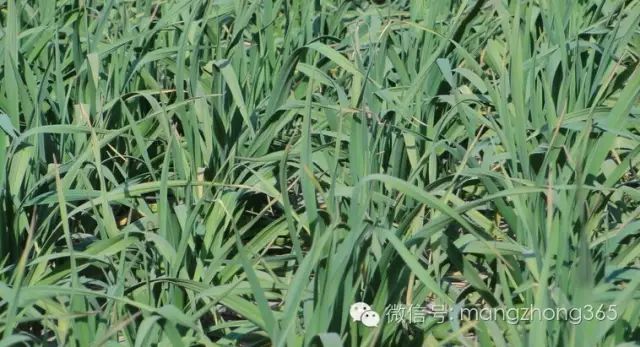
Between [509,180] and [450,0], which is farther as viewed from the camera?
[450,0]

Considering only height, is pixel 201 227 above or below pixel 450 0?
below

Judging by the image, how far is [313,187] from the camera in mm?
1767

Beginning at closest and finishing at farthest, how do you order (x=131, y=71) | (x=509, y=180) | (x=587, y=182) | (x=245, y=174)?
(x=509, y=180) → (x=587, y=182) → (x=245, y=174) → (x=131, y=71)

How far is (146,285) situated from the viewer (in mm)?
1862

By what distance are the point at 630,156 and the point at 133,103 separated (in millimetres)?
1091

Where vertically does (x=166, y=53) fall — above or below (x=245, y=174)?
above

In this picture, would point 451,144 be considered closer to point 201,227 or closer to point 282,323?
point 201,227

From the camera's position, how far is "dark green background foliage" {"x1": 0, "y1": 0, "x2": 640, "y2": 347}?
163 centimetres

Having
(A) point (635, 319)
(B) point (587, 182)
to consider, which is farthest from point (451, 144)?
(A) point (635, 319)

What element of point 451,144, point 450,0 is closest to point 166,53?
point 451,144

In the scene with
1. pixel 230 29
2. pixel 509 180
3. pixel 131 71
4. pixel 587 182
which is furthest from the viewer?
pixel 230 29

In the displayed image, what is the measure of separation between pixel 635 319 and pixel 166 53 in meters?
1.27

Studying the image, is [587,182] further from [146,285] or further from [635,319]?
[146,285]

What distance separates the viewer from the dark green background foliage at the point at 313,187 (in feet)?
5.35
